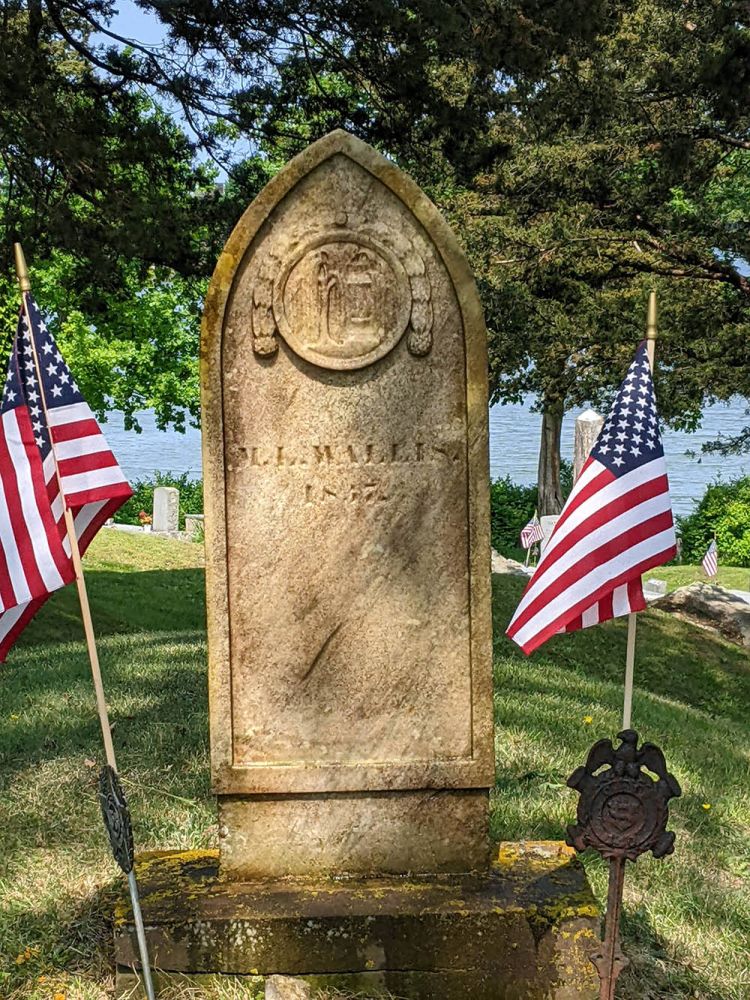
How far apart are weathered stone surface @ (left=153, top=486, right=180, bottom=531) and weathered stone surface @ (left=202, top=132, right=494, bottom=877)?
21238 mm

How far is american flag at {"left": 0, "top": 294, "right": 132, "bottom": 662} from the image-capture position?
3721 mm

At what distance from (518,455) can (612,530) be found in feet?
175

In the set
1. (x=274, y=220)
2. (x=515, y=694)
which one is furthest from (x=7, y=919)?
(x=515, y=694)

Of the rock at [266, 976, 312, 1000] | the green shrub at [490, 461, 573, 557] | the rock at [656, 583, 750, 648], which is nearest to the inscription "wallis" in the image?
the rock at [266, 976, 312, 1000]

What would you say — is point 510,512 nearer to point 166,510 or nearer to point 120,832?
point 166,510

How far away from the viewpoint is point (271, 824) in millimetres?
4121

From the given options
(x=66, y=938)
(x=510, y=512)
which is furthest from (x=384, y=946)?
(x=510, y=512)

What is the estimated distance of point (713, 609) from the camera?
56.4ft

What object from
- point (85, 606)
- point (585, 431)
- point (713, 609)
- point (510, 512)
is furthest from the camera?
point (510, 512)

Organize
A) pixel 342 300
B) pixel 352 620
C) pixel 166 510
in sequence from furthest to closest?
pixel 166 510, pixel 352 620, pixel 342 300

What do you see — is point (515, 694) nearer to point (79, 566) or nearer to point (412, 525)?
point (412, 525)

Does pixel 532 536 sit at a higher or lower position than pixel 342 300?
lower

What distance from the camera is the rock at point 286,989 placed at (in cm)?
375

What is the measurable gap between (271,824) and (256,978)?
20.0 inches
